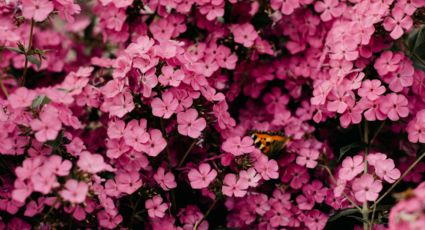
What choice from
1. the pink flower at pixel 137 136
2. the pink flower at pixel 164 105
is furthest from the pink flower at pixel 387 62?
the pink flower at pixel 137 136

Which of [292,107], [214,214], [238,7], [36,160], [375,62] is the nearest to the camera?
[36,160]

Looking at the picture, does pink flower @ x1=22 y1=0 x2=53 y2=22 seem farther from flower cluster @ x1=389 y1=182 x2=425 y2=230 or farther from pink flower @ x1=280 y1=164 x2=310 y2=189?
flower cluster @ x1=389 y1=182 x2=425 y2=230

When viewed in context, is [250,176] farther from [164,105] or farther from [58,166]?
[58,166]

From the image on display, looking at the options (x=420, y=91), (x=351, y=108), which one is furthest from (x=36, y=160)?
(x=420, y=91)

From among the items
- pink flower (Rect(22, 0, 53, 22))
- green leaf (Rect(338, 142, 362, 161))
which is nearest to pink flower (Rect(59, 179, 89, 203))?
pink flower (Rect(22, 0, 53, 22))

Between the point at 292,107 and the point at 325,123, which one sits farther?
the point at 292,107

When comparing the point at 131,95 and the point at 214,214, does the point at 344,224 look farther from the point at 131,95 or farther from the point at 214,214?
the point at 131,95
